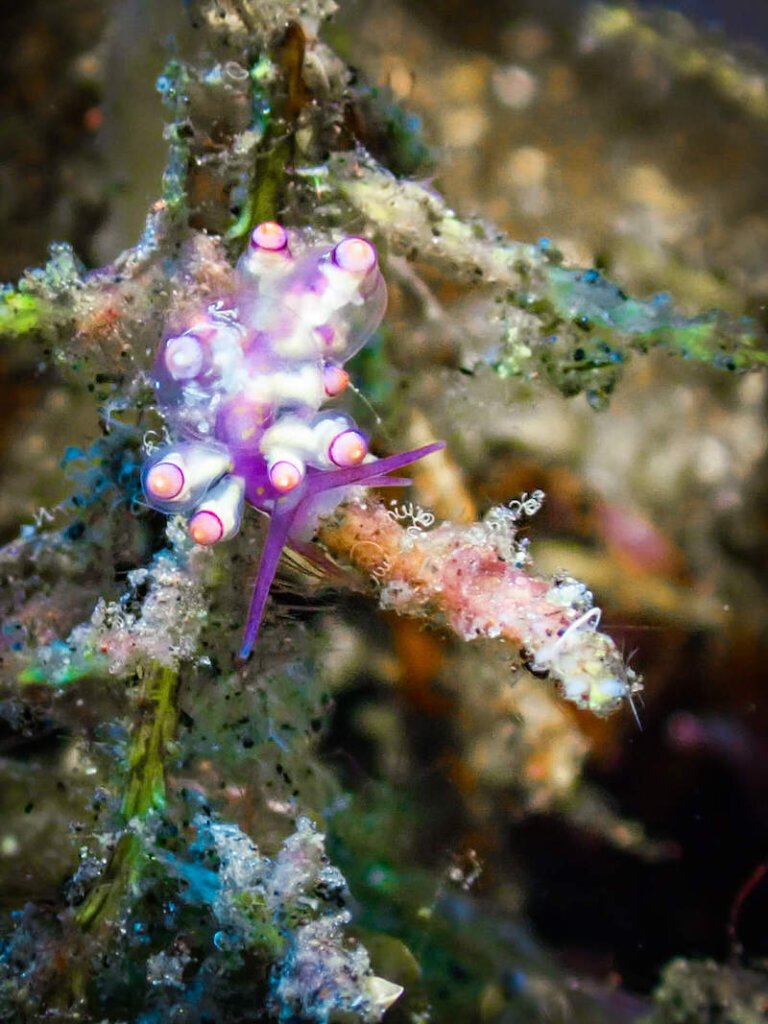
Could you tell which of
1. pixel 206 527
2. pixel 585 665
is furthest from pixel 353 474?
pixel 585 665

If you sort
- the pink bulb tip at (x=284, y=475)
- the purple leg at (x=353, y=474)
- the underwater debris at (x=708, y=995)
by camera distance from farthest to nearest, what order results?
the underwater debris at (x=708, y=995) < the purple leg at (x=353, y=474) < the pink bulb tip at (x=284, y=475)

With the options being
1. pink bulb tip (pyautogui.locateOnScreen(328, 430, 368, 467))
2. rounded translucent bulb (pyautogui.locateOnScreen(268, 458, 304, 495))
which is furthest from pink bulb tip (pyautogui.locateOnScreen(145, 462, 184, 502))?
pink bulb tip (pyautogui.locateOnScreen(328, 430, 368, 467))

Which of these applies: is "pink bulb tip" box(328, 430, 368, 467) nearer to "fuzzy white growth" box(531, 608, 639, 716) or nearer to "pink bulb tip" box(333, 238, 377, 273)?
"pink bulb tip" box(333, 238, 377, 273)

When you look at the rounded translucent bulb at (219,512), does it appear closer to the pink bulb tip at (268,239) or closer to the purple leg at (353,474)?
the purple leg at (353,474)

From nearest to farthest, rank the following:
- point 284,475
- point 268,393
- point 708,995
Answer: point 284,475 → point 268,393 → point 708,995

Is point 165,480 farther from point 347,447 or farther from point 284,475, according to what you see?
point 347,447

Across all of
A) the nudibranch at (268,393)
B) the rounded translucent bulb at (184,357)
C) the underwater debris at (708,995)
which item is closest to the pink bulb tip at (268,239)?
the nudibranch at (268,393)

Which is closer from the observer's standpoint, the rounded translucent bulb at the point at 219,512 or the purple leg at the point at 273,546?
the rounded translucent bulb at the point at 219,512
